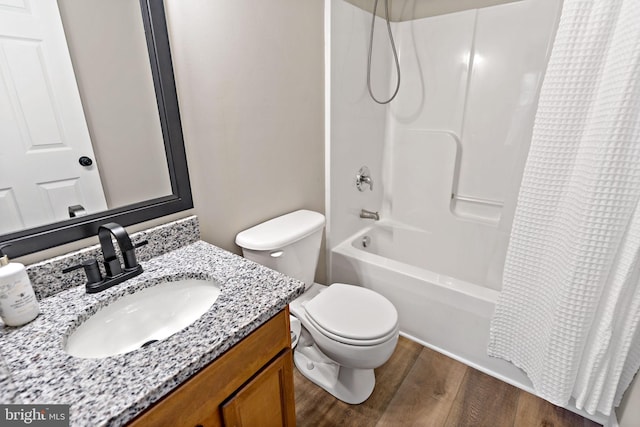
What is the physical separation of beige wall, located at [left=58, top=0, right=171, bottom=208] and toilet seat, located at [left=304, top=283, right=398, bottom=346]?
32.6 inches

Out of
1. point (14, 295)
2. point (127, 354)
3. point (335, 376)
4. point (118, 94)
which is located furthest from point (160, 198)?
point (335, 376)

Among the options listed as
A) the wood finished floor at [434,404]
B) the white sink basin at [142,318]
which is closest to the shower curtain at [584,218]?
the wood finished floor at [434,404]

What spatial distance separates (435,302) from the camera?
5.25 feet

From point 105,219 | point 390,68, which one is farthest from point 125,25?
point 390,68

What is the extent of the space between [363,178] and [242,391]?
1567 mm

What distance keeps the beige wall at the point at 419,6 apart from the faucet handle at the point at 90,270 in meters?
1.75

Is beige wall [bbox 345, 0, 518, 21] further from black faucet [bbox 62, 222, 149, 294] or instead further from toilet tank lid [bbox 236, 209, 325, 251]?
black faucet [bbox 62, 222, 149, 294]

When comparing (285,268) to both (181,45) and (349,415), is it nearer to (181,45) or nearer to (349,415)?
(349,415)

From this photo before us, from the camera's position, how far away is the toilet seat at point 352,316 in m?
1.23

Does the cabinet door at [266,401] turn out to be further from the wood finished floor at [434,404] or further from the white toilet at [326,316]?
the wood finished floor at [434,404]

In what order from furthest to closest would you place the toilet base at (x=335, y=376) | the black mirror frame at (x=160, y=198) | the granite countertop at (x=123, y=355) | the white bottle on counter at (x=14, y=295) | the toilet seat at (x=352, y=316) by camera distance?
the toilet base at (x=335, y=376)
the toilet seat at (x=352, y=316)
the black mirror frame at (x=160, y=198)
the white bottle on counter at (x=14, y=295)
the granite countertop at (x=123, y=355)

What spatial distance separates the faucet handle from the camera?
86 centimetres

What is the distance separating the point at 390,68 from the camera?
213 centimetres

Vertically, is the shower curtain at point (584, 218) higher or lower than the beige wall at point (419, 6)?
lower
